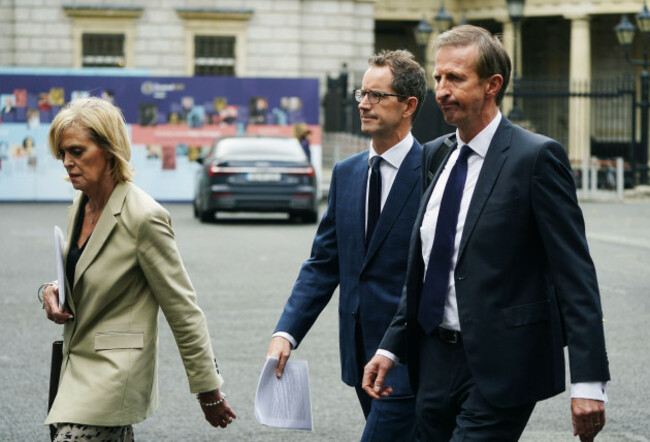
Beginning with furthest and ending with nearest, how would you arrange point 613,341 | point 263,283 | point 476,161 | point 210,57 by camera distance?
1. point 210,57
2. point 263,283
3. point 613,341
4. point 476,161

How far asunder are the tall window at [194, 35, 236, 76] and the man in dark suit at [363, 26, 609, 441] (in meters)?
33.8

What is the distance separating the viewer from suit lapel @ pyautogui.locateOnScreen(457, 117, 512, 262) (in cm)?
384

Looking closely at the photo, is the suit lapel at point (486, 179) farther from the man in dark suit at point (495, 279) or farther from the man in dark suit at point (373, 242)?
the man in dark suit at point (373, 242)

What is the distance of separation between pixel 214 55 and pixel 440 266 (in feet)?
112

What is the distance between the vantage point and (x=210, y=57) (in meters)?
37.7

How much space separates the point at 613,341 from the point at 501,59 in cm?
628

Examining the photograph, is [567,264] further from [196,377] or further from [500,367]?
[196,377]

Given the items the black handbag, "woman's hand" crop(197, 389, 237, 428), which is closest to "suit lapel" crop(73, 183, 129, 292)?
the black handbag

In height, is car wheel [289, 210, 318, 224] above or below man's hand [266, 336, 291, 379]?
below

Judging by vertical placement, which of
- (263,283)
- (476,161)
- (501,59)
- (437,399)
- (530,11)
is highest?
(530,11)

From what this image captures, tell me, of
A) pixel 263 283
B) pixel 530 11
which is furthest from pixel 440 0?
pixel 263 283

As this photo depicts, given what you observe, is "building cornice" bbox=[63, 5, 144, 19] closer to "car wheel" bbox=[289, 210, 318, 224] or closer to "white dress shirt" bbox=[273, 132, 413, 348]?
"car wheel" bbox=[289, 210, 318, 224]

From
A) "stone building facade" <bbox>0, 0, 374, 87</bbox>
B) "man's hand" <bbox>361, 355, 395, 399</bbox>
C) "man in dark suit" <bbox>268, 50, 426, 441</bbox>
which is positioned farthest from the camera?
"stone building facade" <bbox>0, 0, 374, 87</bbox>

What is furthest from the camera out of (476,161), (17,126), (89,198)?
(17,126)
